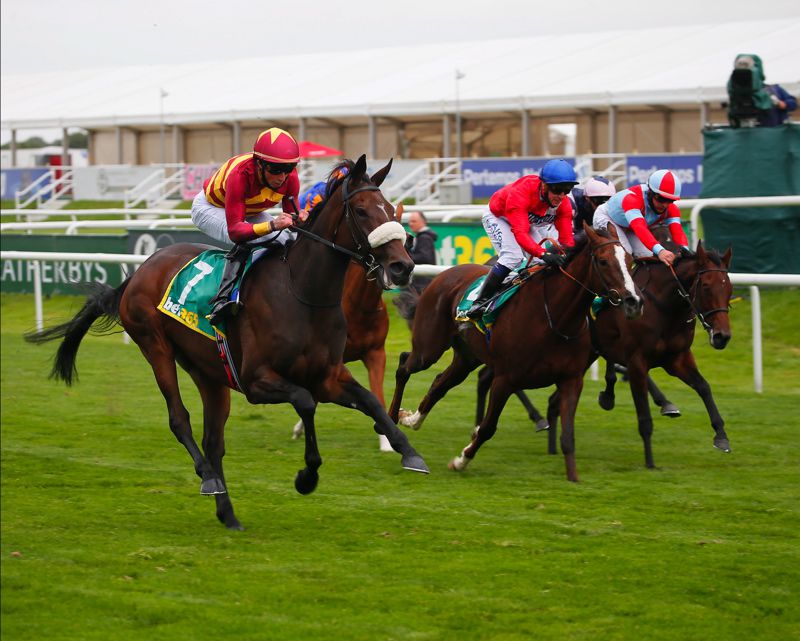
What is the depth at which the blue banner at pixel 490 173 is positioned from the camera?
74.6ft

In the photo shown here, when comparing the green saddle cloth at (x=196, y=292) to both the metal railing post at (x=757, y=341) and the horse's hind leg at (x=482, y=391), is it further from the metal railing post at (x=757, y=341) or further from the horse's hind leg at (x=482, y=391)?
the metal railing post at (x=757, y=341)

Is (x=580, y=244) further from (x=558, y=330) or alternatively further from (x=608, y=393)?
(x=608, y=393)

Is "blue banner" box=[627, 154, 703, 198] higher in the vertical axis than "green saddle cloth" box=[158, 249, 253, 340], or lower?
higher

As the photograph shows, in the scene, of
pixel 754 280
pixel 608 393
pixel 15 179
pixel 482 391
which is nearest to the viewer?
pixel 482 391

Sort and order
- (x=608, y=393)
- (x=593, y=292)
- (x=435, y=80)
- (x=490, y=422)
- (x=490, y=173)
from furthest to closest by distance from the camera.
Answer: (x=435, y=80)
(x=490, y=173)
(x=608, y=393)
(x=490, y=422)
(x=593, y=292)

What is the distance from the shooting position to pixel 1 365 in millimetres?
12156

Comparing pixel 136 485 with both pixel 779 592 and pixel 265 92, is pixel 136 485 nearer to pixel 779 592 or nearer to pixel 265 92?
pixel 779 592

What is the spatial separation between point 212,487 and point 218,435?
40cm

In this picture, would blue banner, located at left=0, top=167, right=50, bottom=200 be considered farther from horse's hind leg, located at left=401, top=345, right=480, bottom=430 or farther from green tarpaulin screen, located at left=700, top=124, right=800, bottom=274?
horse's hind leg, located at left=401, top=345, right=480, bottom=430

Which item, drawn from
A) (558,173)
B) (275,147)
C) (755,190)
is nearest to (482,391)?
(558,173)

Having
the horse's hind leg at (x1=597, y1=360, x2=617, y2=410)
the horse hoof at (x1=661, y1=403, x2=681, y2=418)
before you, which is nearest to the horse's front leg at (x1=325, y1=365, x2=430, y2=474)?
the horse hoof at (x1=661, y1=403, x2=681, y2=418)

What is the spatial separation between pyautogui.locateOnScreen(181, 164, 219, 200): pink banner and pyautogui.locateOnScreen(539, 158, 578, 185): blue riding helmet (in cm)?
2136

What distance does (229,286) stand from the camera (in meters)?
5.98

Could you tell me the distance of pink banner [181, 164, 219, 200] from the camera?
92.0 feet
